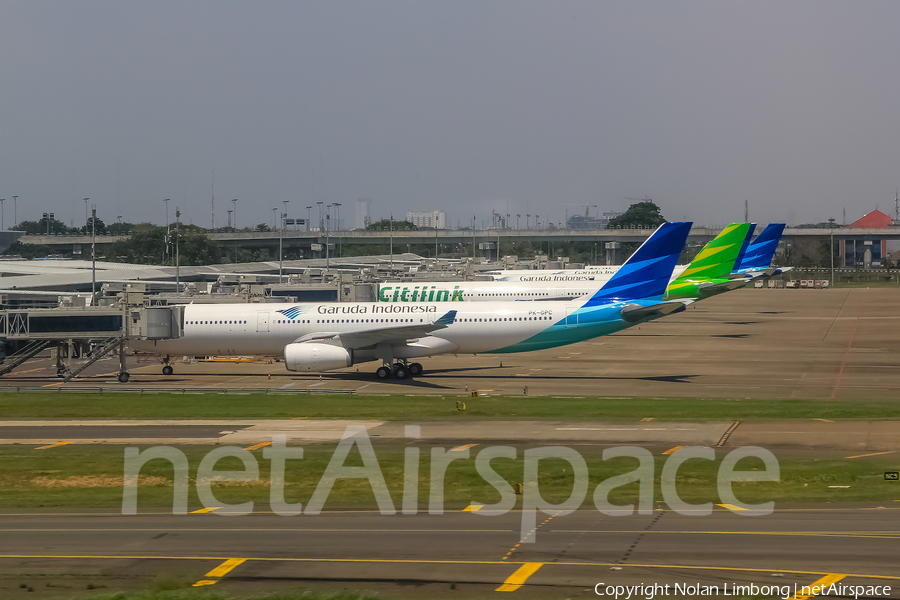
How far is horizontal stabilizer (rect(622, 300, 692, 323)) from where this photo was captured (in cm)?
4935

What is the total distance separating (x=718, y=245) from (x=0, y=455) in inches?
2523

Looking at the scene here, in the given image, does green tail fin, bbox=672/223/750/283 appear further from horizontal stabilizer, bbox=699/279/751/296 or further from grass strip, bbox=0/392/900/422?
grass strip, bbox=0/392/900/422

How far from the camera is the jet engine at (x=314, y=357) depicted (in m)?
47.8

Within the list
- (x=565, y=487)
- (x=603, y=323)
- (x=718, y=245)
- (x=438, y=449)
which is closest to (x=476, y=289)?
(x=718, y=245)

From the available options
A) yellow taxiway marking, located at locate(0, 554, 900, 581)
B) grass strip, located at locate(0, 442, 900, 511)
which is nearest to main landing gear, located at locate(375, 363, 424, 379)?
grass strip, located at locate(0, 442, 900, 511)

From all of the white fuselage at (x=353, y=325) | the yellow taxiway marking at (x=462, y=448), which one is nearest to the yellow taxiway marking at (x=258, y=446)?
the yellow taxiway marking at (x=462, y=448)

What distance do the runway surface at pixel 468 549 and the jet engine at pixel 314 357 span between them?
25.4 metres

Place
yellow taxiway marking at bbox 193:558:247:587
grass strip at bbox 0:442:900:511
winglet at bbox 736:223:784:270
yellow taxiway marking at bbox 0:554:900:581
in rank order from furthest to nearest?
winglet at bbox 736:223:784:270, grass strip at bbox 0:442:900:511, yellow taxiway marking at bbox 193:558:247:587, yellow taxiway marking at bbox 0:554:900:581

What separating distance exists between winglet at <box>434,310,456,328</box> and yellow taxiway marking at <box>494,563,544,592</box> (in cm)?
3094

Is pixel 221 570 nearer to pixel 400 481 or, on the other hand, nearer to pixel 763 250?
pixel 400 481

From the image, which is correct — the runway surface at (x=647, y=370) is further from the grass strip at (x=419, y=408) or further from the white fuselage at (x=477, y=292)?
the white fuselage at (x=477, y=292)

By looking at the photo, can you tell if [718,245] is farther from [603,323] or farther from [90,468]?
[90,468]

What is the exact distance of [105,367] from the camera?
58.2m

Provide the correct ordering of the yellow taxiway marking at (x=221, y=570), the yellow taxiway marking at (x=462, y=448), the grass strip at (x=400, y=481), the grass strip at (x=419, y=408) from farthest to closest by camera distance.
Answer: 1. the grass strip at (x=419, y=408)
2. the yellow taxiway marking at (x=462, y=448)
3. the grass strip at (x=400, y=481)
4. the yellow taxiway marking at (x=221, y=570)
